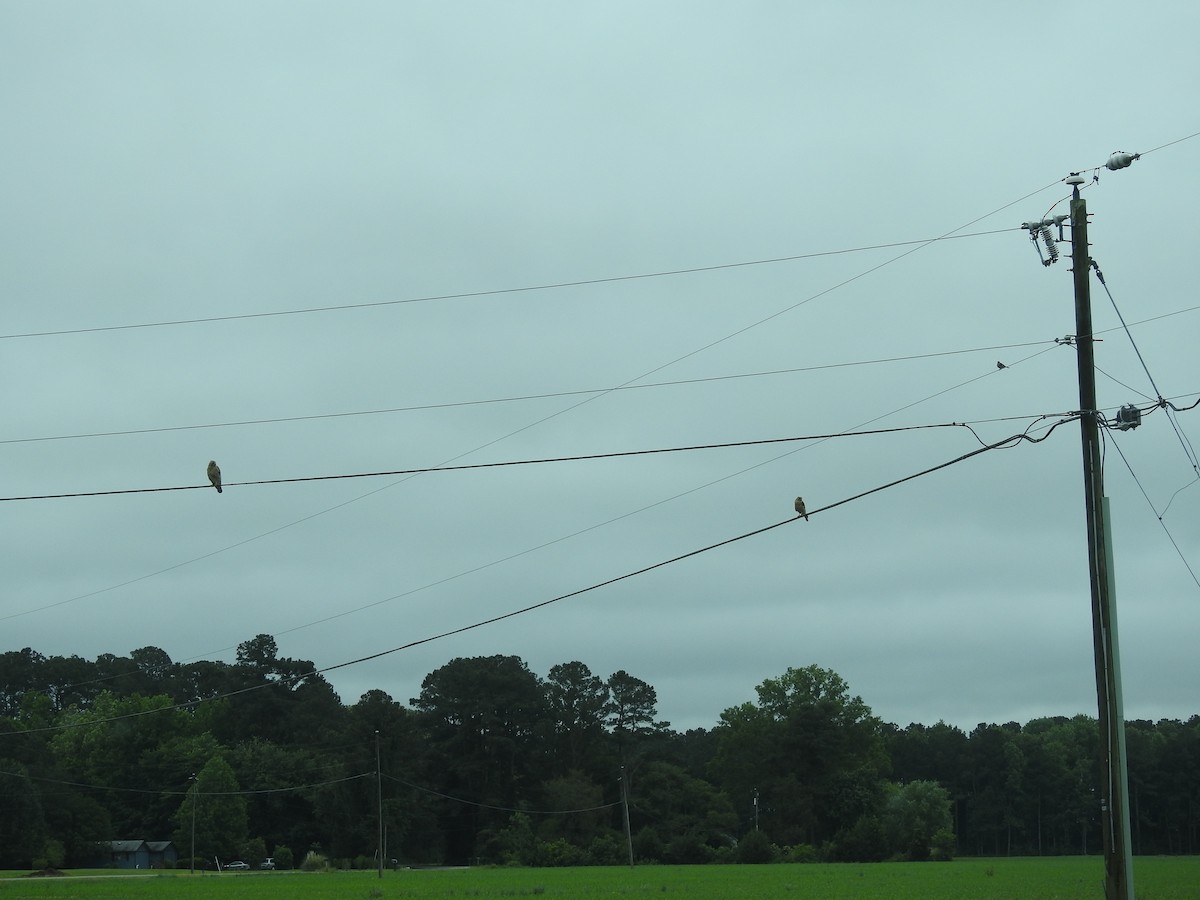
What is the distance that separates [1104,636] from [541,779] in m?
93.6

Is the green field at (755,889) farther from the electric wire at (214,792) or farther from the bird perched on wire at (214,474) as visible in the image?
the electric wire at (214,792)

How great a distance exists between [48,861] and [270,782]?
63.4 ft

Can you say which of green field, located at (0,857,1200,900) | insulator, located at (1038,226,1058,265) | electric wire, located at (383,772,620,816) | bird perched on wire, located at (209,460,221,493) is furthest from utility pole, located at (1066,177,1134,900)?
electric wire, located at (383,772,620,816)

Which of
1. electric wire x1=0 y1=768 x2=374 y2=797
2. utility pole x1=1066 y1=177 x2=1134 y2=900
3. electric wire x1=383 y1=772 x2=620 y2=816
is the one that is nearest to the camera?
utility pole x1=1066 y1=177 x2=1134 y2=900

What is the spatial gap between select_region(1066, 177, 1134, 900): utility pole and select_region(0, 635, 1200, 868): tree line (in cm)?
7043

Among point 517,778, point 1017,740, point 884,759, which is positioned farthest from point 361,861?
point 1017,740

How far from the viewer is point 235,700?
371ft

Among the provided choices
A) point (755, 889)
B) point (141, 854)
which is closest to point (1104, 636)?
point (755, 889)

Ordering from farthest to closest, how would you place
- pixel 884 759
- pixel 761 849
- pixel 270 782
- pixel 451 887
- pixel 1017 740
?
pixel 1017 740
pixel 884 759
pixel 270 782
pixel 761 849
pixel 451 887

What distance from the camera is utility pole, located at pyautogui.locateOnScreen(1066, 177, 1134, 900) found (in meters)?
14.8

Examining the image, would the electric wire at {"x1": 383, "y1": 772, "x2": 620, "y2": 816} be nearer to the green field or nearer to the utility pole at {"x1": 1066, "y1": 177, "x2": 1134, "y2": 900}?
the green field

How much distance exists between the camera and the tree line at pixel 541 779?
89562 millimetres

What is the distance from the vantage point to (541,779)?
104125 mm

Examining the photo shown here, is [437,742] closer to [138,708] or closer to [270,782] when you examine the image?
[270,782]
